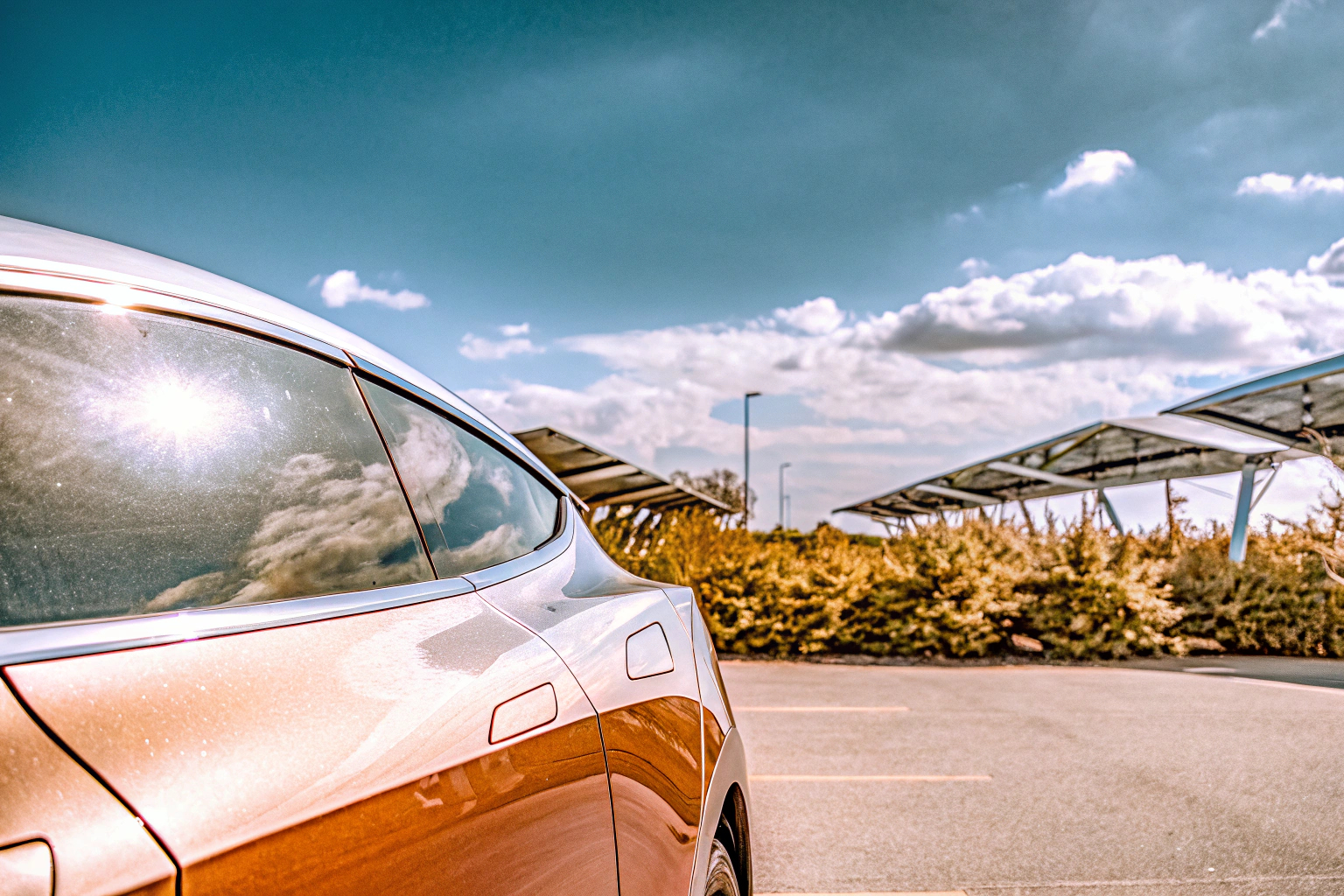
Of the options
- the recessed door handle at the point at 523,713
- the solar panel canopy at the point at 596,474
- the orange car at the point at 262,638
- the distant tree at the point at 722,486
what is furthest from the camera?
the distant tree at the point at 722,486

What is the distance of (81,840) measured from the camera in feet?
2.37

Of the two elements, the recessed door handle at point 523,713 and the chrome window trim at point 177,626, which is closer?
the chrome window trim at point 177,626

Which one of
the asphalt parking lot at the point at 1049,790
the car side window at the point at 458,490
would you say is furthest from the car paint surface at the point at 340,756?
the asphalt parking lot at the point at 1049,790

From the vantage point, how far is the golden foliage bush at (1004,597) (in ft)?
42.3

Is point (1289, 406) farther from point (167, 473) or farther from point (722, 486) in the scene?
point (722, 486)

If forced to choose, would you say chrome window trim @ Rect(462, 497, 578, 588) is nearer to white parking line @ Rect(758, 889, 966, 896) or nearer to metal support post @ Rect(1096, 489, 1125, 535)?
white parking line @ Rect(758, 889, 966, 896)

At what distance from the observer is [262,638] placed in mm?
1034

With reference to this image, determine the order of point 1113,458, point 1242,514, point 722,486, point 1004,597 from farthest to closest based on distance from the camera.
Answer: point 722,486
point 1113,458
point 1242,514
point 1004,597

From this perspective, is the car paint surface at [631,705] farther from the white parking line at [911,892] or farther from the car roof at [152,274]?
the white parking line at [911,892]

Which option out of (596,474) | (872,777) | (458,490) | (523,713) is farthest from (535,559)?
(596,474)

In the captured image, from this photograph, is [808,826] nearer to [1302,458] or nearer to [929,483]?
[1302,458]

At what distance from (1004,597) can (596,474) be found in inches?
320

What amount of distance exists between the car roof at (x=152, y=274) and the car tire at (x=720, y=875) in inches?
51.1

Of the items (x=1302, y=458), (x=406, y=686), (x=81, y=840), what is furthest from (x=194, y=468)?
(x=1302, y=458)
